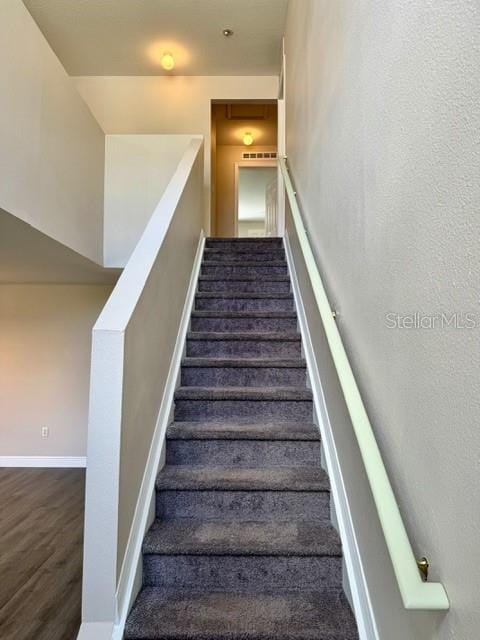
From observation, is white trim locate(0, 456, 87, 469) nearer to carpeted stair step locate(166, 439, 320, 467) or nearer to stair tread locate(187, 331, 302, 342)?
stair tread locate(187, 331, 302, 342)

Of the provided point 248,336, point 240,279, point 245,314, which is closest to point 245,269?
point 240,279

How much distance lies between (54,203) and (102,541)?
231 centimetres

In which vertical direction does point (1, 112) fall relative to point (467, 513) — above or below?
above

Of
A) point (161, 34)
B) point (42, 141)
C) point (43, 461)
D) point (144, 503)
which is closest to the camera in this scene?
point (144, 503)

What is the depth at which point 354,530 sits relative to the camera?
1.43 meters

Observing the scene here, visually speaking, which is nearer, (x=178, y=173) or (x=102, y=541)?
(x=102, y=541)

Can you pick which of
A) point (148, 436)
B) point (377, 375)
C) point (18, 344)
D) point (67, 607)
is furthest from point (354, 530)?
point (18, 344)

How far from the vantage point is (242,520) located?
1747mm

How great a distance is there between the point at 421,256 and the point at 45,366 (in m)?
4.81

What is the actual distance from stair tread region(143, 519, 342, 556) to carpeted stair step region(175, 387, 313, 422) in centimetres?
62

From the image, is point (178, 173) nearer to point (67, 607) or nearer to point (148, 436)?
point (148, 436)

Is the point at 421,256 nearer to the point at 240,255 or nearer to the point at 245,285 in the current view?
the point at 245,285

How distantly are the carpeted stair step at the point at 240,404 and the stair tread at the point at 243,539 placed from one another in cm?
62

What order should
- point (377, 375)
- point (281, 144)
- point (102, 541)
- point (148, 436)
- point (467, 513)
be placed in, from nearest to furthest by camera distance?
point (467, 513), point (377, 375), point (102, 541), point (148, 436), point (281, 144)
